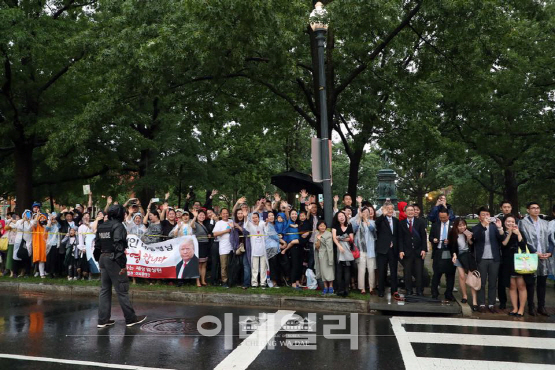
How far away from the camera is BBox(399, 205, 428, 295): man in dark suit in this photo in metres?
9.44

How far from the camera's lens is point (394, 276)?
9453mm

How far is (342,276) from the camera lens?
9.54 meters

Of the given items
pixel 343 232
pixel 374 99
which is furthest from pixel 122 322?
pixel 374 99

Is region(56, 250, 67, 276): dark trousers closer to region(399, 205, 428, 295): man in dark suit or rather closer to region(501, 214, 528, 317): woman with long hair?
region(399, 205, 428, 295): man in dark suit

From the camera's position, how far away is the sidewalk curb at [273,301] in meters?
8.45

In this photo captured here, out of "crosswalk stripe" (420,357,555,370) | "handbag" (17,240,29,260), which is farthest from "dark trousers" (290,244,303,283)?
"handbag" (17,240,29,260)

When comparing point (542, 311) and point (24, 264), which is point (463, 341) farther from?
point (24, 264)

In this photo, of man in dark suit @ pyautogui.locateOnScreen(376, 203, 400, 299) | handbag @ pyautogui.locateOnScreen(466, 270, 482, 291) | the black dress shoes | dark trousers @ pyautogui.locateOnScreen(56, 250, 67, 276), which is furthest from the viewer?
dark trousers @ pyautogui.locateOnScreen(56, 250, 67, 276)

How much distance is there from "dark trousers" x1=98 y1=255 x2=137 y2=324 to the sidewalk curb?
2.22 m

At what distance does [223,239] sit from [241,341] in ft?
14.7

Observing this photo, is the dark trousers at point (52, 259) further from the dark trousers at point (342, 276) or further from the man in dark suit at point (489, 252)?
the man in dark suit at point (489, 252)

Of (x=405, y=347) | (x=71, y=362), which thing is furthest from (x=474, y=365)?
(x=71, y=362)

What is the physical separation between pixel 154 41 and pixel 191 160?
32.4 feet

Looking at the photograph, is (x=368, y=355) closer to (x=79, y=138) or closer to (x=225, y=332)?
(x=225, y=332)
